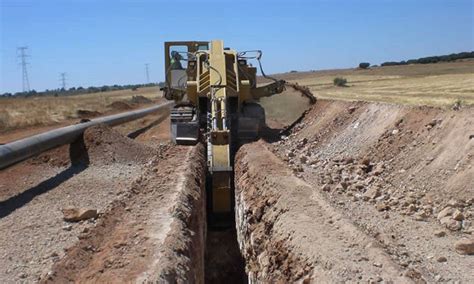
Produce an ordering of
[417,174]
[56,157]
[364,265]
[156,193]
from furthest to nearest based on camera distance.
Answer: [56,157]
[417,174]
[156,193]
[364,265]

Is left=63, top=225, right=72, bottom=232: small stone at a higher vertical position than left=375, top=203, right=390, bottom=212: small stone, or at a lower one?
lower

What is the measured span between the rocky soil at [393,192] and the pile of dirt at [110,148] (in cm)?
350

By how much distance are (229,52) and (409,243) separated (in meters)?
9.88

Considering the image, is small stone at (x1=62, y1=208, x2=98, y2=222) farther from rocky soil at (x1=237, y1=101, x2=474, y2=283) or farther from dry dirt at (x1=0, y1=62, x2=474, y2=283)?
rocky soil at (x1=237, y1=101, x2=474, y2=283)

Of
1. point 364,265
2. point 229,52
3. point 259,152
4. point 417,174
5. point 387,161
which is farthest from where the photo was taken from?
point 229,52

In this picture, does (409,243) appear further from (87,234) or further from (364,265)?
(87,234)

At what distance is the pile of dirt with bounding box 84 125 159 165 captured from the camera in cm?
1528

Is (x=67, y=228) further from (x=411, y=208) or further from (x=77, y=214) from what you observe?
(x=411, y=208)

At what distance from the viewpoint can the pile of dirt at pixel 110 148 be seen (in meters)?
15.3

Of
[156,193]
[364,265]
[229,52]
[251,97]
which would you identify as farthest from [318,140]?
[364,265]

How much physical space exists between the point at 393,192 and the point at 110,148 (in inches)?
330

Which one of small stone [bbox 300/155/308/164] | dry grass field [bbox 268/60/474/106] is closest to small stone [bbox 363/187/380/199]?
small stone [bbox 300/155/308/164]

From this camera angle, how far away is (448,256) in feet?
22.7

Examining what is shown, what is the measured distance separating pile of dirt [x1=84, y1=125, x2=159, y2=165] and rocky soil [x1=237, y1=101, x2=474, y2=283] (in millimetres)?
3498
